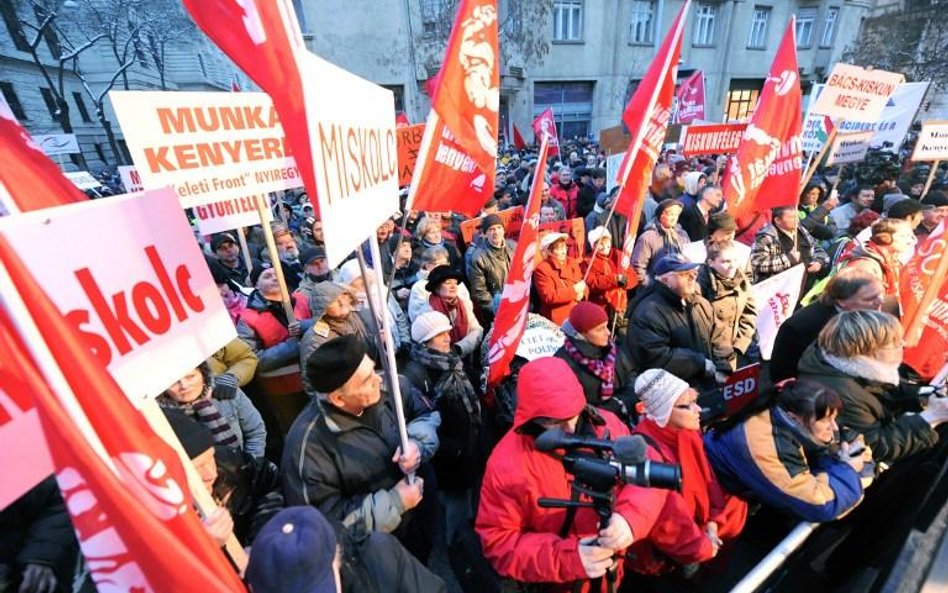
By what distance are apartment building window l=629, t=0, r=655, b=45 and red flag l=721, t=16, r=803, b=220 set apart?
24.9m

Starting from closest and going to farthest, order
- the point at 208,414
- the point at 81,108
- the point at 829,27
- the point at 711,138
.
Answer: the point at 208,414
the point at 711,138
the point at 81,108
the point at 829,27

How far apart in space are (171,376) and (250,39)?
924mm

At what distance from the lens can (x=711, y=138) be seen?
7.54 m

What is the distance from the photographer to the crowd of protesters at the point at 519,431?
1550 mm

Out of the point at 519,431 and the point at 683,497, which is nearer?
the point at 519,431

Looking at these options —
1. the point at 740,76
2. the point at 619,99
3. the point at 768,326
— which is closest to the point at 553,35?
the point at 619,99

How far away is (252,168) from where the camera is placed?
2.78m

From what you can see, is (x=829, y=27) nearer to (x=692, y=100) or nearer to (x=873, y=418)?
(x=692, y=100)

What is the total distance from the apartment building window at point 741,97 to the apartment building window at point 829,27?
4034mm

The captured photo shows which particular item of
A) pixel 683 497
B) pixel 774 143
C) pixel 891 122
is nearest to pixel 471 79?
pixel 683 497

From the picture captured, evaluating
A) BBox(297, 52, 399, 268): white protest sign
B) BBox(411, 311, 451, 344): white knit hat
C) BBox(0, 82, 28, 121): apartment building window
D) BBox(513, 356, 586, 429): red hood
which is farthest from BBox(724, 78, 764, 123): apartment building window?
BBox(0, 82, 28, 121): apartment building window

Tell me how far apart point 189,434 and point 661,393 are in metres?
1.89

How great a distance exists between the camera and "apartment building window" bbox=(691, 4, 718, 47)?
25.5m

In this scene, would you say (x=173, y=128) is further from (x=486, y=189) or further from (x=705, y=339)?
(x=705, y=339)
